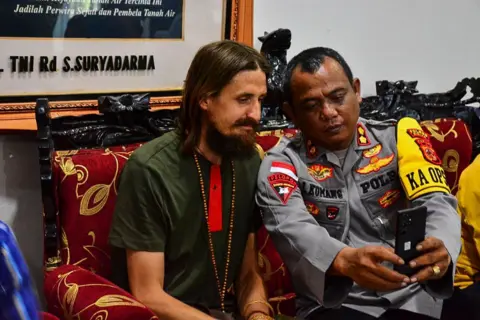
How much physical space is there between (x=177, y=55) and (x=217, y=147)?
58 cm

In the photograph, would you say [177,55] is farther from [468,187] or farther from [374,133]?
[468,187]

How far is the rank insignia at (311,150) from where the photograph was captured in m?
1.65

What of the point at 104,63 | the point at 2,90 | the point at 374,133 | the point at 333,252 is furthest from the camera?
the point at 104,63

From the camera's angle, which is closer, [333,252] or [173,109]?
[333,252]

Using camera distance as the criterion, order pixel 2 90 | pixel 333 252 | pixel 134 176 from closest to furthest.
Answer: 1. pixel 333 252
2. pixel 134 176
3. pixel 2 90

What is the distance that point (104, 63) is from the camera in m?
2.00

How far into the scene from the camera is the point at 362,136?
168cm

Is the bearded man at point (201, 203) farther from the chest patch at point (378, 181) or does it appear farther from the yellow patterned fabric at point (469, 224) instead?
the yellow patterned fabric at point (469, 224)

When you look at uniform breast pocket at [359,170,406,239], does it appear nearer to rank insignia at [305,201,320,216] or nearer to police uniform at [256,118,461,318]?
police uniform at [256,118,461,318]

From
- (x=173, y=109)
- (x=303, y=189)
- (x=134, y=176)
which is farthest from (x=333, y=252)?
(x=173, y=109)

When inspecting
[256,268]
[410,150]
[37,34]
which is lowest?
[256,268]

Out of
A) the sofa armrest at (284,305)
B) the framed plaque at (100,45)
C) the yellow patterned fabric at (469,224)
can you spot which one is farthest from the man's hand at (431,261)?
the framed plaque at (100,45)

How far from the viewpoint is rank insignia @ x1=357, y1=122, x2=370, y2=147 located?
1668mm

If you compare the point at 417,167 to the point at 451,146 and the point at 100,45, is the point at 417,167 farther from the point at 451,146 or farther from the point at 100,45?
the point at 100,45
